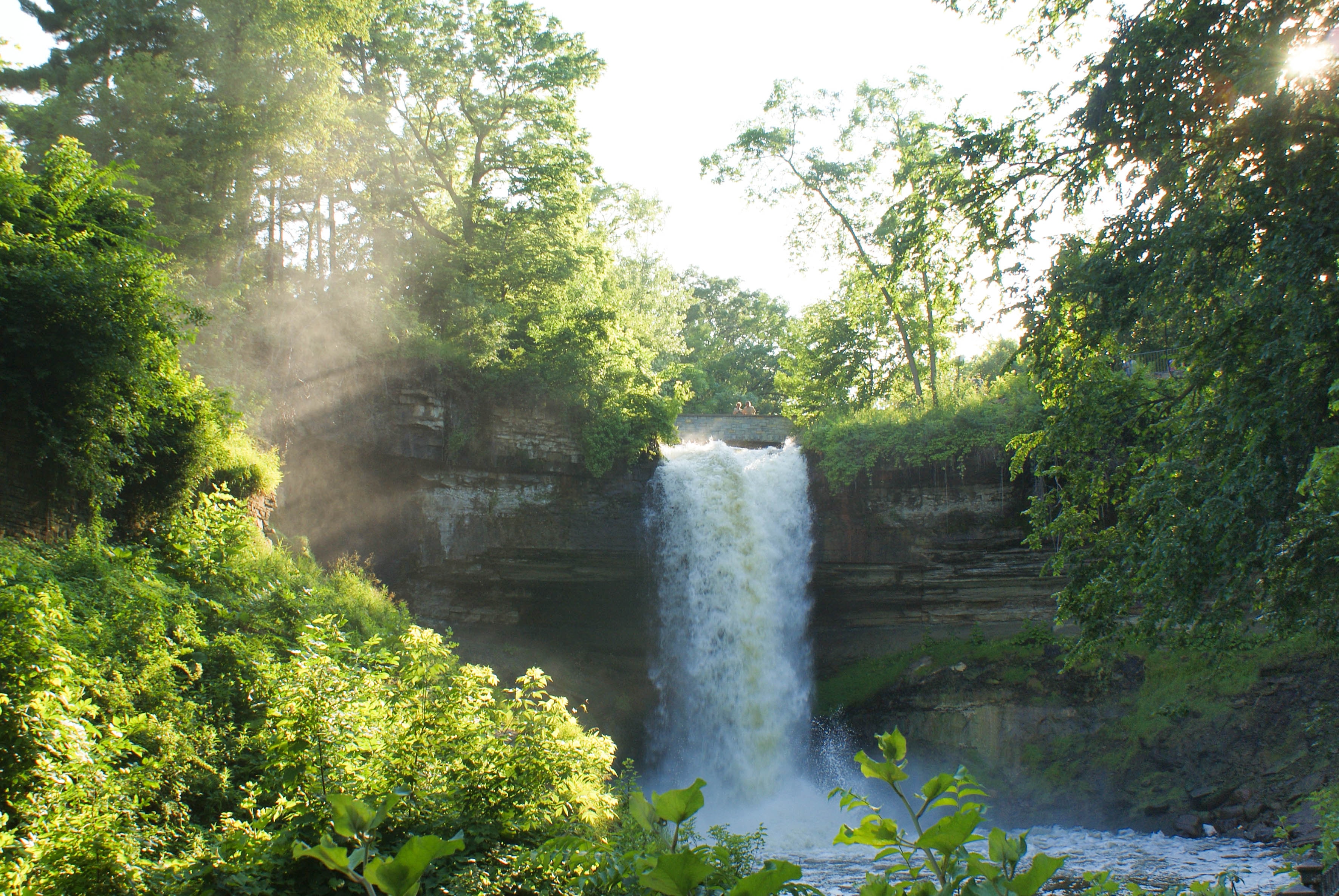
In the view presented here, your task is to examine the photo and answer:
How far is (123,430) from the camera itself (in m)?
9.59

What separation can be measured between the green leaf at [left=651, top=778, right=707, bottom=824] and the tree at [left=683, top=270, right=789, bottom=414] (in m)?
36.7

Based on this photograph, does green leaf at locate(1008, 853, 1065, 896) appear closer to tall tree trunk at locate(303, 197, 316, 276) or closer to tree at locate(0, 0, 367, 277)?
tree at locate(0, 0, 367, 277)

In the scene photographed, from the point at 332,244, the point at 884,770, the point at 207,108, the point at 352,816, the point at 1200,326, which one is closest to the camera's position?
the point at 352,816

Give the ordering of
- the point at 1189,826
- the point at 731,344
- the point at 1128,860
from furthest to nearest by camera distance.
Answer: the point at 731,344, the point at 1189,826, the point at 1128,860

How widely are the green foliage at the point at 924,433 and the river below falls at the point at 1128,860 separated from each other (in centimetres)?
819

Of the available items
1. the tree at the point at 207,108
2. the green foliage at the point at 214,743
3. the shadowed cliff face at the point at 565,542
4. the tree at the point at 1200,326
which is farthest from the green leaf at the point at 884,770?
the shadowed cliff face at the point at 565,542

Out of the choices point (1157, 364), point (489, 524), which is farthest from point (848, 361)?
point (489, 524)

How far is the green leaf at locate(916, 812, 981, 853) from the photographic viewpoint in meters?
1.46

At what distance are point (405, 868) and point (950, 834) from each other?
3.13ft

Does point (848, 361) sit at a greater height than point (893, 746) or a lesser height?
greater

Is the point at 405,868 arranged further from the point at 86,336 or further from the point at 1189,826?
the point at 1189,826

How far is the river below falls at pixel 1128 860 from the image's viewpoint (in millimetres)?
11172

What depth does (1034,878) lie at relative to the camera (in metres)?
1.36

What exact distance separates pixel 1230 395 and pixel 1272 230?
5.33 ft
